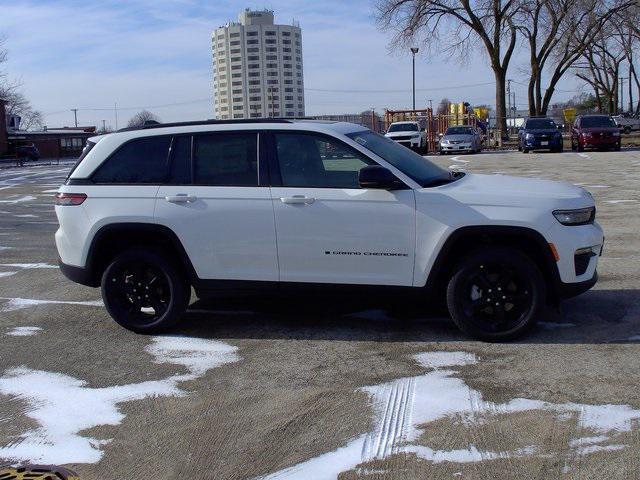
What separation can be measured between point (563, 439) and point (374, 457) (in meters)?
1.08

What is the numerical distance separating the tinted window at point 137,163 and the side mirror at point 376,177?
1761 mm

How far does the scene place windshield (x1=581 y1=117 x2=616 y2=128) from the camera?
115ft

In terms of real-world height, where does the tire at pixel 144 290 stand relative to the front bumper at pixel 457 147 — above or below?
below

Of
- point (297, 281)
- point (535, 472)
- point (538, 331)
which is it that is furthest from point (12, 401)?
point (538, 331)

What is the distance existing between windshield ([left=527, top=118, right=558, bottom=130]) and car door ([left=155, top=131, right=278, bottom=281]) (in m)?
31.7

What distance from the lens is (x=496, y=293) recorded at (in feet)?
19.7

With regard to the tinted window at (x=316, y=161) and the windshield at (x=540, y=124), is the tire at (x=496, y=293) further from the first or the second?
the windshield at (x=540, y=124)

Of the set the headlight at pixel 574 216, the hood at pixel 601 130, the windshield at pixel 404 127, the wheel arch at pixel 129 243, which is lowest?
the wheel arch at pixel 129 243

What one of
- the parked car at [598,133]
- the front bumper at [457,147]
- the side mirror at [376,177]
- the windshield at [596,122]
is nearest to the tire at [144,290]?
the side mirror at [376,177]

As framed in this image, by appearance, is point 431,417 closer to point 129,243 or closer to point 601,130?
point 129,243

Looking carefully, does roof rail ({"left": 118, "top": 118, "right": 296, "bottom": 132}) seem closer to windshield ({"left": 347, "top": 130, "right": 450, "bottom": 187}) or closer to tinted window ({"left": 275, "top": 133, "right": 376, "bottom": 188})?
tinted window ({"left": 275, "top": 133, "right": 376, "bottom": 188})

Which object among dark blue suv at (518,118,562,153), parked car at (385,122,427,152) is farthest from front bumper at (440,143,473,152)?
dark blue suv at (518,118,562,153)

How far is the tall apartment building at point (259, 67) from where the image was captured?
201 feet

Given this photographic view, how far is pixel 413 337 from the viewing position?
20.7 feet
